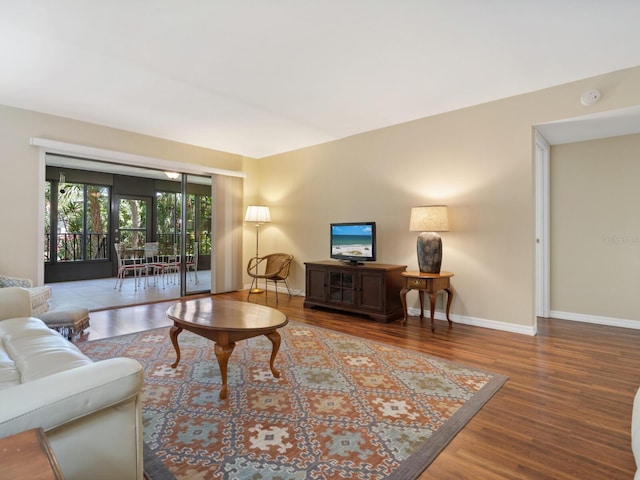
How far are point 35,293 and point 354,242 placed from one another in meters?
3.62

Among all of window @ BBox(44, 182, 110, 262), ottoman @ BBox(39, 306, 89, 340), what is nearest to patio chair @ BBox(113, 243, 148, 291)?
window @ BBox(44, 182, 110, 262)

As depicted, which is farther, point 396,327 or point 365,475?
point 396,327

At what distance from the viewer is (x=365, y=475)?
149 centimetres

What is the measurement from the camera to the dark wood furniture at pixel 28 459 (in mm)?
623

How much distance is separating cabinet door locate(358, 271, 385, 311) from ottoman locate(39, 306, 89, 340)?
3105mm

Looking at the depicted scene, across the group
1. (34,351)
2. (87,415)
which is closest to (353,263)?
(34,351)

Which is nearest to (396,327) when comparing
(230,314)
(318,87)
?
(230,314)

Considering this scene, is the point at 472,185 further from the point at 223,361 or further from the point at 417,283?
the point at 223,361

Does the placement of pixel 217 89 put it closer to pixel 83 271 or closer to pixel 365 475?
pixel 365 475

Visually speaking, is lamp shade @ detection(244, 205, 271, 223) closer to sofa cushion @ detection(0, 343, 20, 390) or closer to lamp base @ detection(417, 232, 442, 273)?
lamp base @ detection(417, 232, 442, 273)

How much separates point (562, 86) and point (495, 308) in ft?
7.90

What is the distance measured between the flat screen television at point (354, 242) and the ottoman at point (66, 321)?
3084 mm

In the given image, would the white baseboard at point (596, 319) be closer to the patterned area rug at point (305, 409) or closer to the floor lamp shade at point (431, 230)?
the floor lamp shade at point (431, 230)

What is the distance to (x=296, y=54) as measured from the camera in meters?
2.85
